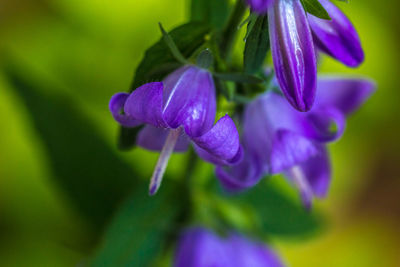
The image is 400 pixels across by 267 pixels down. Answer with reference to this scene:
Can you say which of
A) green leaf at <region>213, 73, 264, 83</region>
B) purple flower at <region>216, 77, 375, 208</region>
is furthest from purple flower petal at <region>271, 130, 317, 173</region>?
green leaf at <region>213, 73, 264, 83</region>

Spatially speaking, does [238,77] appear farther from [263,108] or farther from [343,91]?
[343,91]

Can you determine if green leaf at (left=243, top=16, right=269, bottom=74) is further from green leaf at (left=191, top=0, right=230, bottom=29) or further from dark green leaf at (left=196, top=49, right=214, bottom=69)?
green leaf at (left=191, top=0, right=230, bottom=29)

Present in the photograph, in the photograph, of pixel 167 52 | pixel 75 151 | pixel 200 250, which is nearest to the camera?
pixel 167 52

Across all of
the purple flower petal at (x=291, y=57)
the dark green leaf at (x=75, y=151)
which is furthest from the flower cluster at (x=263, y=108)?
the dark green leaf at (x=75, y=151)

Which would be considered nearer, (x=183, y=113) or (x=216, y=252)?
(x=183, y=113)

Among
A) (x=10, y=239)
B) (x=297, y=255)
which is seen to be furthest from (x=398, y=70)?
(x=10, y=239)

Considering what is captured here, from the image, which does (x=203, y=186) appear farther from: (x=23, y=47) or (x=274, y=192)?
(x=23, y=47)

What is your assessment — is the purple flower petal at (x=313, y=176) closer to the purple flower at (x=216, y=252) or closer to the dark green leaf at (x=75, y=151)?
the purple flower at (x=216, y=252)

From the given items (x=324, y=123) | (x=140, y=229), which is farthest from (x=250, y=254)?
(x=324, y=123)
